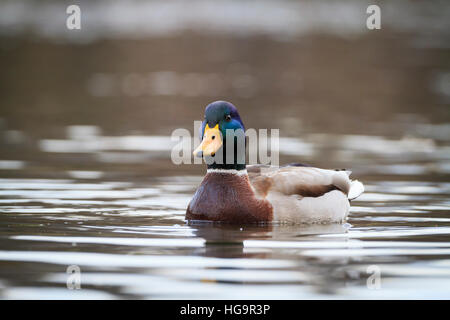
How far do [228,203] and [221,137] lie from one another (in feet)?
2.07

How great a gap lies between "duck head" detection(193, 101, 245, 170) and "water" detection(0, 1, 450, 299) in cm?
66

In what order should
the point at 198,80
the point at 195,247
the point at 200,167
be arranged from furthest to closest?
the point at 198,80 → the point at 200,167 → the point at 195,247

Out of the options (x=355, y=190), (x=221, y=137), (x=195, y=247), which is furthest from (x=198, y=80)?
(x=195, y=247)

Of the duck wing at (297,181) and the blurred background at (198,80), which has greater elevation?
the blurred background at (198,80)

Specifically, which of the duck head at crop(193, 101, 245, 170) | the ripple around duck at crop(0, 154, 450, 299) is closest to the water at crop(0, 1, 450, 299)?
the ripple around duck at crop(0, 154, 450, 299)

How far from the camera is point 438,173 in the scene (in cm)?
1297

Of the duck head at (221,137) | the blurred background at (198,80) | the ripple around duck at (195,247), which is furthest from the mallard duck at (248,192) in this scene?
the blurred background at (198,80)

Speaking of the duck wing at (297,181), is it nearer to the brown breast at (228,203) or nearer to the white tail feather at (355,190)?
the white tail feather at (355,190)

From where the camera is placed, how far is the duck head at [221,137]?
9.54 meters

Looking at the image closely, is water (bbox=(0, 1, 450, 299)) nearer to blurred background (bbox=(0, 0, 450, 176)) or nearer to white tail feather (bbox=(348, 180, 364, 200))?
blurred background (bbox=(0, 0, 450, 176))

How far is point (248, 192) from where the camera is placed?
380 inches

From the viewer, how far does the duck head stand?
954cm

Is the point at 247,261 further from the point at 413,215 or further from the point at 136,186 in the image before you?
the point at 136,186

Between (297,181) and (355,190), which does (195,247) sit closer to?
(297,181)
